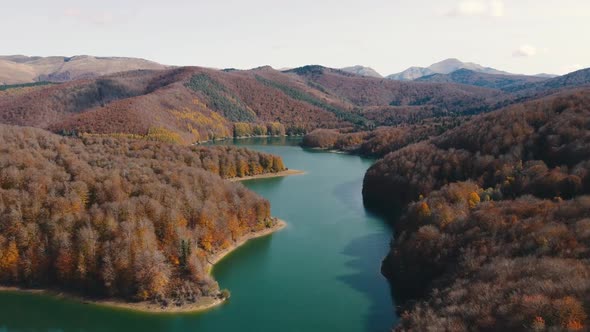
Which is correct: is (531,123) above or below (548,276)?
above

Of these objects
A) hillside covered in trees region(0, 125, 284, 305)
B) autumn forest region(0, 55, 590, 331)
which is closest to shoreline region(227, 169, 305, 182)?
autumn forest region(0, 55, 590, 331)

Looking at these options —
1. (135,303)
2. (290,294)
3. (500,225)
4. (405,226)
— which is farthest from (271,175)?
(500,225)

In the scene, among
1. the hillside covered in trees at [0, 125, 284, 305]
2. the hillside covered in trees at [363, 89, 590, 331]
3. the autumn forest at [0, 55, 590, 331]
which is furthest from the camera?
the hillside covered in trees at [0, 125, 284, 305]

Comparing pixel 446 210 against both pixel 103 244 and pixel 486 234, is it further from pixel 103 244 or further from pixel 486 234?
pixel 103 244

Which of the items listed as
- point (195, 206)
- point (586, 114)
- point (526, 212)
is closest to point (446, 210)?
point (526, 212)

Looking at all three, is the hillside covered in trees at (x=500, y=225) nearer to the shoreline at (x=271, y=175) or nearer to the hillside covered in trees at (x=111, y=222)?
the hillside covered in trees at (x=111, y=222)

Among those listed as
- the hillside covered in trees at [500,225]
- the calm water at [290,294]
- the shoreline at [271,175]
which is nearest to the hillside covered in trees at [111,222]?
the calm water at [290,294]

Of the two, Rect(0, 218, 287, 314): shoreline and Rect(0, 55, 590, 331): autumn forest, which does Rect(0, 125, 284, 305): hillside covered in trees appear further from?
Rect(0, 218, 287, 314): shoreline

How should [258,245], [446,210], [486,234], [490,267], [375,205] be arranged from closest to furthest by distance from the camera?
[490,267]
[486,234]
[446,210]
[258,245]
[375,205]
